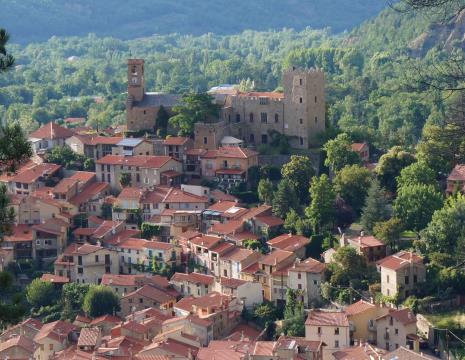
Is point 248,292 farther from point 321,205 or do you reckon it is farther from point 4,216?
point 4,216

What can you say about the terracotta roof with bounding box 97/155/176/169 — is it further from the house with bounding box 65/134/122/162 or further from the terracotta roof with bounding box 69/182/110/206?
the house with bounding box 65/134/122/162

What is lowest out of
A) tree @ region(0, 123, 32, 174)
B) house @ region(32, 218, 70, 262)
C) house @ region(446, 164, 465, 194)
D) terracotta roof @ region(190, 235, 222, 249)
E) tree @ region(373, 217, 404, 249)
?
house @ region(32, 218, 70, 262)

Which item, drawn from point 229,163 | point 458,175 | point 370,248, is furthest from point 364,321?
point 229,163

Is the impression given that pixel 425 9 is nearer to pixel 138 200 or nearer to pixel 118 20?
pixel 138 200

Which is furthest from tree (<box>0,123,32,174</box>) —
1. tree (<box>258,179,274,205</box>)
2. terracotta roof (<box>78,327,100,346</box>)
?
tree (<box>258,179,274,205</box>)

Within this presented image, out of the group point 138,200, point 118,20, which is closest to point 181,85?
point 138,200

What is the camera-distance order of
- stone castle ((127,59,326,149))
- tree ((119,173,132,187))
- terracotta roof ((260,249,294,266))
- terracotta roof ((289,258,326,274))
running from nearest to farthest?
terracotta roof ((289,258,326,274)) → terracotta roof ((260,249,294,266)) → tree ((119,173,132,187)) → stone castle ((127,59,326,149))
